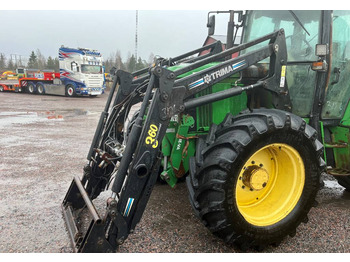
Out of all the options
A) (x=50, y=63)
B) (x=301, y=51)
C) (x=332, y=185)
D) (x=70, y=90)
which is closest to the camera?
(x=301, y=51)

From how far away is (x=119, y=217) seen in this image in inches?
105

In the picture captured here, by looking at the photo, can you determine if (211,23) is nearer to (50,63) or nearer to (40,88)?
(40,88)

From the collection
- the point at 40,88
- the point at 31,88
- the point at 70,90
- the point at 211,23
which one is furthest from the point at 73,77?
the point at 211,23

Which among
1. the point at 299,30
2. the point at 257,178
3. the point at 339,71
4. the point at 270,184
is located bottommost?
the point at 270,184

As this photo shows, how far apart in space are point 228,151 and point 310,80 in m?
1.72

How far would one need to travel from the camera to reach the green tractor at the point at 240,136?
2689 mm

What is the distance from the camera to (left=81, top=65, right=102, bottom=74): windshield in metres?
22.9

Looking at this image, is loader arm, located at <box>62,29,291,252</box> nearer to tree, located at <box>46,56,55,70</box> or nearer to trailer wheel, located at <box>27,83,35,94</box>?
trailer wheel, located at <box>27,83,35,94</box>

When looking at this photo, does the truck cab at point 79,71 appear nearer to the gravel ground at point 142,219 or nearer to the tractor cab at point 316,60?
the gravel ground at point 142,219

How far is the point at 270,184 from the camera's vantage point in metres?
3.30

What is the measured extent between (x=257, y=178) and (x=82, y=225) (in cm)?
201

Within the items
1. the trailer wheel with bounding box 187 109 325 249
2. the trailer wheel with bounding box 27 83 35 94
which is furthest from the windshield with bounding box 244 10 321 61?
the trailer wheel with bounding box 27 83 35 94

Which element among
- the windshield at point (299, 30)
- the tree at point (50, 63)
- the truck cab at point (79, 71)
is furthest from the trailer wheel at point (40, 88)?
the tree at point (50, 63)

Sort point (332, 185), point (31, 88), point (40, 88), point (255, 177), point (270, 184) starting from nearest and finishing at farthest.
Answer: point (255, 177) → point (270, 184) → point (332, 185) → point (40, 88) → point (31, 88)
